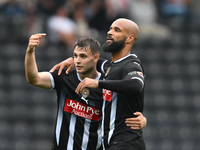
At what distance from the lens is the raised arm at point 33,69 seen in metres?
4.88

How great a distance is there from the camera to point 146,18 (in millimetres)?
11500

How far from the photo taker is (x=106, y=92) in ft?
16.8

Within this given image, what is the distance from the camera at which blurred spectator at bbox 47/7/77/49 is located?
1041 centimetres

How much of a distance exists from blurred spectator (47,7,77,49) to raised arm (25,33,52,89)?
17.2 feet

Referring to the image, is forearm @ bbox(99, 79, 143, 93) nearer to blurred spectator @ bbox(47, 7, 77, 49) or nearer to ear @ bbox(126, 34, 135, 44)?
ear @ bbox(126, 34, 135, 44)

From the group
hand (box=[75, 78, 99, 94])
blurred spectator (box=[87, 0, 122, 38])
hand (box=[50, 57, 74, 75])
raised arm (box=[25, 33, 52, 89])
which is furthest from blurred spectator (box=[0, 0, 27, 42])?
hand (box=[75, 78, 99, 94])

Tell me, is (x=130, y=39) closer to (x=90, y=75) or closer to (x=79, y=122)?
(x=90, y=75)

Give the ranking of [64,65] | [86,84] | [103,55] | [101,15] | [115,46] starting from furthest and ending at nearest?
[101,15]
[103,55]
[64,65]
[115,46]
[86,84]

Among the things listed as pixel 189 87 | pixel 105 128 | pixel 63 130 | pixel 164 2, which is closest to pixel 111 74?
pixel 105 128

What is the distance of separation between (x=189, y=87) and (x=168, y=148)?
73.5 inches

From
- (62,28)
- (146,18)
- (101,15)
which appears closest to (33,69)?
(62,28)

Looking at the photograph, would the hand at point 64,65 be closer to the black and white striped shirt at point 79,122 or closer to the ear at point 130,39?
the black and white striped shirt at point 79,122

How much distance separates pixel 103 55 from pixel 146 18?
1786 millimetres

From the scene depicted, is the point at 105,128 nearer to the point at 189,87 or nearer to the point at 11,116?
the point at 11,116
